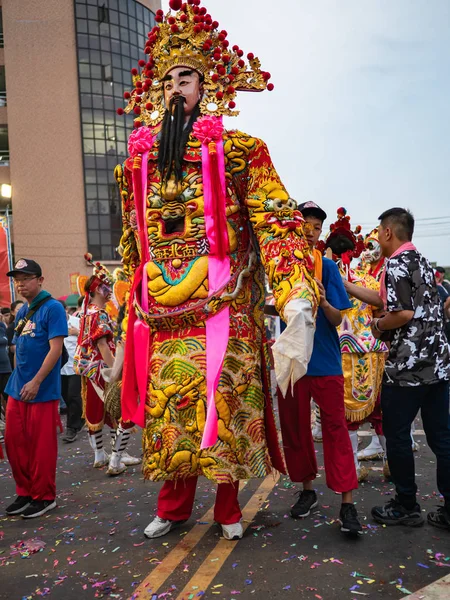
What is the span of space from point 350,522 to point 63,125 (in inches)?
1191

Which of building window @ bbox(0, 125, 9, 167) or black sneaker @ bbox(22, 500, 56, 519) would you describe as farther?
building window @ bbox(0, 125, 9, 167)

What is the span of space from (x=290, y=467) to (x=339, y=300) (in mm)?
1153

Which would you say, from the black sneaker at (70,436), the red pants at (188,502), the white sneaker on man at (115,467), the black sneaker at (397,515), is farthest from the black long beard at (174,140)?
the black sneaker at (70,436)

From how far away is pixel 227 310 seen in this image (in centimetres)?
332

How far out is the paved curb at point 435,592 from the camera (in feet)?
8.26

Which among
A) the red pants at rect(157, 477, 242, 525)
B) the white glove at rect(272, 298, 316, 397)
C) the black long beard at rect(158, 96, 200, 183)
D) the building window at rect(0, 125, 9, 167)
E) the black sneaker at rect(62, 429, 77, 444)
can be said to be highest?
the building window at rect(0, 125, 9, 167)

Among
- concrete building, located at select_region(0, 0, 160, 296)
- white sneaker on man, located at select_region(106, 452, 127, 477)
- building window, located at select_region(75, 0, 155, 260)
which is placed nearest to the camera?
white sneaker on man, located at select_region(106, 452, 127, 477)

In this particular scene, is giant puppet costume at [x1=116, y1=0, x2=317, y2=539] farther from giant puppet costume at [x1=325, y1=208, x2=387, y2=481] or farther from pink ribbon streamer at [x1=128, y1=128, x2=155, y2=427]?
giant puppet costume at [x1=325, y1=208, x2=387, y2=481]

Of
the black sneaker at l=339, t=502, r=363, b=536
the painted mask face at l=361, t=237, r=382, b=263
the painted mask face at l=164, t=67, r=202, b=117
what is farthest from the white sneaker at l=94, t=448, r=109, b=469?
the painted mask face at l=164, t=67, r=202, b=117

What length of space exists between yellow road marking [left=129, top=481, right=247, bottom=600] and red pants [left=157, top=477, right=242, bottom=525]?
14cm

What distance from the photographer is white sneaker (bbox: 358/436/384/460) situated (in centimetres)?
517

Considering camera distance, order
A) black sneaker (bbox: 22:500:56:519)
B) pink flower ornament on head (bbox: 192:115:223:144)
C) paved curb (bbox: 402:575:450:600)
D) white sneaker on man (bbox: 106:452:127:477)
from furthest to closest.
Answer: white sneaker on man (bbox: 106:452:127:477) → black sneaker (bbox: 22:500:56:519) → pink flower ornament on head (bbox: 192:115:223:144) → paved curb (bbox: 402:575:450:600)

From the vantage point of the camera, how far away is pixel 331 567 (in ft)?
9.45

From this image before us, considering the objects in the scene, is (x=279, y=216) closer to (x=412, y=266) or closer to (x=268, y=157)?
(x=268, y=157)
